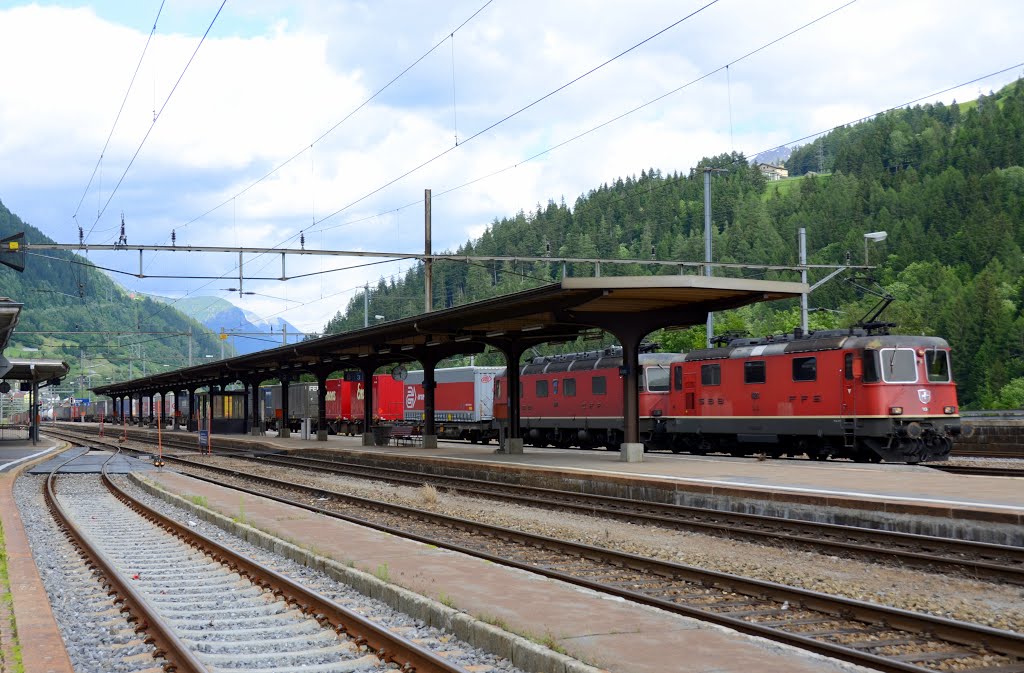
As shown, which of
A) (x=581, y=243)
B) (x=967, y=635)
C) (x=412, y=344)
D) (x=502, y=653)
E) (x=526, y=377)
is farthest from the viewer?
(x=581, y=243)

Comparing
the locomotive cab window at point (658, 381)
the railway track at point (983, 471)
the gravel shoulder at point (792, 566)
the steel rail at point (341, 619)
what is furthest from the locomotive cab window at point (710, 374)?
the steel rail at point (341, 619)

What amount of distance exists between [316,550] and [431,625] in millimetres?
3774

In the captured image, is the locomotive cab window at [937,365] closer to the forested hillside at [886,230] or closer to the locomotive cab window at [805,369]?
the locomotive cab window at [805,369]

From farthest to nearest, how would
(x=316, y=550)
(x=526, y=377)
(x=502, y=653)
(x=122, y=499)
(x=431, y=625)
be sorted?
1. (x=526, y=377)
2. (x=122, y=499)
3. (x=316, y=550)
4. (x=431, y=625)
5. (x=502, y=653)

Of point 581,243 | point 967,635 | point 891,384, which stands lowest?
point 967,635

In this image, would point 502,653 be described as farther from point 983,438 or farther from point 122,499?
point 983,438

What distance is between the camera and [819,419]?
24672 mm

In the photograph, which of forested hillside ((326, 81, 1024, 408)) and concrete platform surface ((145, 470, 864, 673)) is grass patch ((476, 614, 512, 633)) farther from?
forested hillside ((326, 81, 1024, 408))

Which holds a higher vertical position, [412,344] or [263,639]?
[412,344]

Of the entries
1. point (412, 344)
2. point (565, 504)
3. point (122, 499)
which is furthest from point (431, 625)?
point (412, 344)

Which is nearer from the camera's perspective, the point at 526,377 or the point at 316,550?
the point at 316,550

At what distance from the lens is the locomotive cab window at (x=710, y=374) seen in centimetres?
2848

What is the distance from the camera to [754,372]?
27000 mm

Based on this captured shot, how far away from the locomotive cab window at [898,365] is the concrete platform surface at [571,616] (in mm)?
15226
